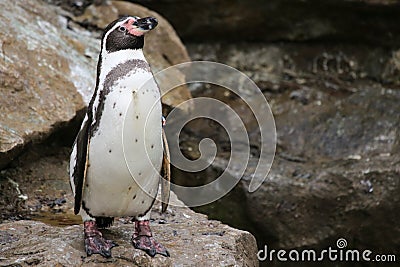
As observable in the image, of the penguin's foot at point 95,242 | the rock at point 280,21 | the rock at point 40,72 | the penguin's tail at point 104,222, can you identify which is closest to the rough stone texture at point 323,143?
the rock at point 280,21

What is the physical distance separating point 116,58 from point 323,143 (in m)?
3.13

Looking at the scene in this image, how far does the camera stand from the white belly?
2.82 m

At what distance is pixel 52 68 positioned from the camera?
4492 millimetres

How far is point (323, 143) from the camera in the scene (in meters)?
5.73

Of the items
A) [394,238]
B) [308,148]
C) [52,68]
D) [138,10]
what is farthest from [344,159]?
[52,68]

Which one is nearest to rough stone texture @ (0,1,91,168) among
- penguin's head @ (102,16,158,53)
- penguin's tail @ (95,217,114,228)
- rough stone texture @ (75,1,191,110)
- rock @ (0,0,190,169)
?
rock @ (0,0,190,169)

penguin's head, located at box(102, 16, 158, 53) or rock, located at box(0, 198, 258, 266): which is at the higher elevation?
penguin's head, located at box(102, 16, 158, 53)

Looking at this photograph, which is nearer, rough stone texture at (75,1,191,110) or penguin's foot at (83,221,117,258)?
penguin's foot at (83,221,117,258)

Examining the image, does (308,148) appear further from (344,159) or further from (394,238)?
(394,238)

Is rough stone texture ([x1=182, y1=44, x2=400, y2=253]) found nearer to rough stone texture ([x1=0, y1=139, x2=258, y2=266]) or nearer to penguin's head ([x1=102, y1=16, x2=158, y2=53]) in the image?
rough stone texture ([x1=0, y1=139, x2=258, y2=266])

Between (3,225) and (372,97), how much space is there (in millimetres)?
3545

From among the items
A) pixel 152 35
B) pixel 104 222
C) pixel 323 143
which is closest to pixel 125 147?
pixel 104 222

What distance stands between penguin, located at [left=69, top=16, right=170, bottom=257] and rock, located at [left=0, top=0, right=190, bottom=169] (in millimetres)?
970

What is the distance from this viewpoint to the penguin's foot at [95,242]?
9.61 feet
